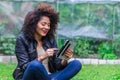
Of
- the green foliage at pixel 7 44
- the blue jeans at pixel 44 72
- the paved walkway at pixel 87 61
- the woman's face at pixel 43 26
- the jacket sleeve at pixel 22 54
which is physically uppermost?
the woman's face at pixel 43 26

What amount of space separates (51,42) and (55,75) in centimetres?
39

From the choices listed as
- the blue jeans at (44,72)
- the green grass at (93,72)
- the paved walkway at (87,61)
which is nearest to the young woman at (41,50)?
the blue jeans at (44,72)

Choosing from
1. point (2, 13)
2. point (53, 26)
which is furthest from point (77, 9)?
point (53, 26)

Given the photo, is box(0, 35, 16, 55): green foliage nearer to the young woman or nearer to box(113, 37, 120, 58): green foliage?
box(113, 37, 120, 58): green foliage

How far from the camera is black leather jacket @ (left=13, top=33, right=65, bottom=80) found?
4594 millimetres

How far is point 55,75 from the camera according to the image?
15.5 feet

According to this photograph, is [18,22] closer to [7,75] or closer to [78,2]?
[78,2]

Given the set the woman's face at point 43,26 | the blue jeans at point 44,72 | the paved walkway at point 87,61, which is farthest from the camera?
the paved walkway at point 87,61

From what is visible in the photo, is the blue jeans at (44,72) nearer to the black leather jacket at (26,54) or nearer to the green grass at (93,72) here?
the black leather jacket at (26,54)

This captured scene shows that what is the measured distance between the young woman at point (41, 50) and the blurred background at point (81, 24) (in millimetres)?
3799

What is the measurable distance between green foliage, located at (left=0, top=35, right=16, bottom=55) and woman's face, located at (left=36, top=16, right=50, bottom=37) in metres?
3.85

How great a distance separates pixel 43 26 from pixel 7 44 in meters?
3.99

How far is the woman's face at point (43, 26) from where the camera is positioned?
4715 mm

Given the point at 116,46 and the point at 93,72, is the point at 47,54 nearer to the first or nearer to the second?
the point at 93,72
